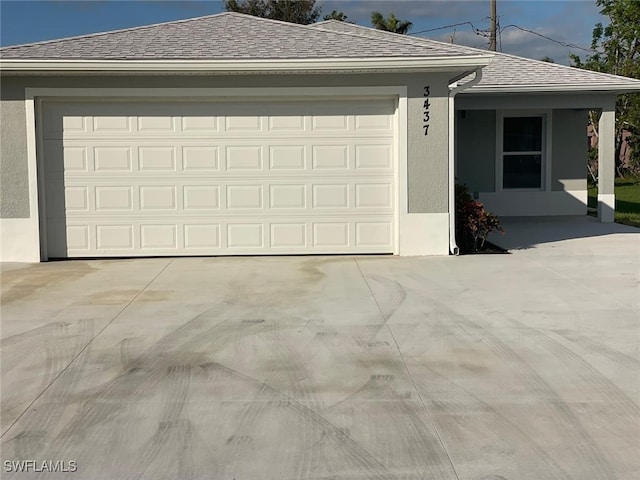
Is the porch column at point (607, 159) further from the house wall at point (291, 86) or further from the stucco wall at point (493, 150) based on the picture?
the house wall at point (291, 86)

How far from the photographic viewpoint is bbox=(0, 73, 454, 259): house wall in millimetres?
10719

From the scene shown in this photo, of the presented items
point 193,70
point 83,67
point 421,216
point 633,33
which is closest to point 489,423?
point 421,216

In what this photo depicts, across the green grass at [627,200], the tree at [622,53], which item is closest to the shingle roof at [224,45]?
the green grass at [627,200]

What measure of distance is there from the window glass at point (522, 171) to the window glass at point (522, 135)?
8.3 inches

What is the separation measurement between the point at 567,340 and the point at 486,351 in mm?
851

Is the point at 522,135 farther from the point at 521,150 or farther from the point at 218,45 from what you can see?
the point at 218,45

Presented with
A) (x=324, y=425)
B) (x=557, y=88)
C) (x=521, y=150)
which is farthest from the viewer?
(x=521, y=150)

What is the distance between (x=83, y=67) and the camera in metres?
10.3

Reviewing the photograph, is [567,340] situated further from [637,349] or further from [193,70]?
[193,70]

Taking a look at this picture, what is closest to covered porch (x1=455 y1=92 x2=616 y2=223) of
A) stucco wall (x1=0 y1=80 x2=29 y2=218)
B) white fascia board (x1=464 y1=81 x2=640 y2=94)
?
white fascia board (x1=464 y1=81 x2=640 y2=94)

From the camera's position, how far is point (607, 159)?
51.0ft

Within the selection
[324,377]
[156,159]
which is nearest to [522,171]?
[156,159]

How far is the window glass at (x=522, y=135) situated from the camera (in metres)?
16.5

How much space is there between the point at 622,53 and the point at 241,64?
2628 centimetres
